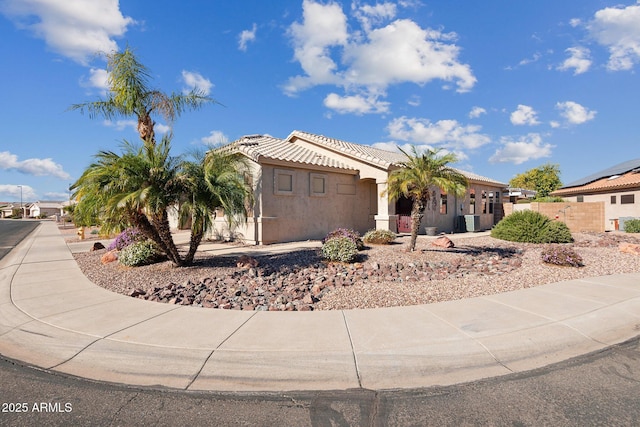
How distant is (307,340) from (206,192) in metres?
5.96

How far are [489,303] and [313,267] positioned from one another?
4.71m

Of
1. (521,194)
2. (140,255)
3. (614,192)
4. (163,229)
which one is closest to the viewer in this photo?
(163,229)

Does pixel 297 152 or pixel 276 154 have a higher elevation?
pixel 297 152

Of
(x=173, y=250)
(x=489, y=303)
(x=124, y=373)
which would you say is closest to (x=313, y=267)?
(x=173, y=250)

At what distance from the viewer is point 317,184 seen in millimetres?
16031

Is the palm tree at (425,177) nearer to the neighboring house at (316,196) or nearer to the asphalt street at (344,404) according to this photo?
A: the neighboring house at (316,196)

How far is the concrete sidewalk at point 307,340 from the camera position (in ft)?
12.2

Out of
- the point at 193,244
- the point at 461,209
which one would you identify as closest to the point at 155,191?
the point at 193,244

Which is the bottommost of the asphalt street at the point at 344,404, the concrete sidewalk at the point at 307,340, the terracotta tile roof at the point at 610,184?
the asphalt street at the point at 344,404

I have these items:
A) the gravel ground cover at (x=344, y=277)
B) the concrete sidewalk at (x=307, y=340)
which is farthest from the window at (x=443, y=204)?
Answer: the concrete sidewalk at (x=307, y=340)

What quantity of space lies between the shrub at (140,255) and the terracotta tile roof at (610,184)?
1244 inches

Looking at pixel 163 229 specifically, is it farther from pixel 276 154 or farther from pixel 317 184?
pixel 317 184

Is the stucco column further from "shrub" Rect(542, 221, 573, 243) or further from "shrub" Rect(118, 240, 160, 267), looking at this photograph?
"shrub" Rect(118, 240, 160, 267)

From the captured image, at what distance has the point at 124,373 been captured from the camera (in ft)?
12.4
